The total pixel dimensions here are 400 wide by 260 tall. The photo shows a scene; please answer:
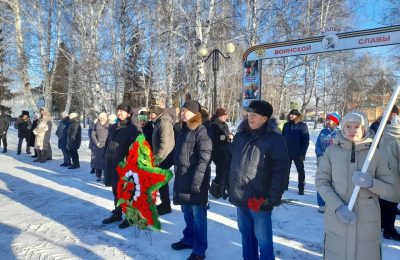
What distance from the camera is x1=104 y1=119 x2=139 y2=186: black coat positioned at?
4.78m

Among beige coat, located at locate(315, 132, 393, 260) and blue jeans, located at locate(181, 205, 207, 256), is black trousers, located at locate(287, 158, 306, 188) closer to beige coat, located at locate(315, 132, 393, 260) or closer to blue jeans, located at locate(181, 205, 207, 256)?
blue jeans, located at locate(181, 205, 207, 256)

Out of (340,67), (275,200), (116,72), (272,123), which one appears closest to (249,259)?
(275,200)

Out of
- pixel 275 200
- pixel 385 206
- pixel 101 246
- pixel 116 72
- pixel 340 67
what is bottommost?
pixel 101 246

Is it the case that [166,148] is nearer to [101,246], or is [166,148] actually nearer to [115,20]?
[101,246]

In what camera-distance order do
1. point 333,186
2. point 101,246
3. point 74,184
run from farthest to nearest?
point 74,184 < point 101,246 < point 333,186

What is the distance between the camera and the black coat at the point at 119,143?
478 centimetres

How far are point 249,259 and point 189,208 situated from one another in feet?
3.03

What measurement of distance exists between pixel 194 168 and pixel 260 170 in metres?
0.88

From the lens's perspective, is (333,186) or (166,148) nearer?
(333,186)

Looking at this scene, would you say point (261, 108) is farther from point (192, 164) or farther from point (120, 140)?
point (120, 140)

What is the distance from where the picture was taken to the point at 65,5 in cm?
1598

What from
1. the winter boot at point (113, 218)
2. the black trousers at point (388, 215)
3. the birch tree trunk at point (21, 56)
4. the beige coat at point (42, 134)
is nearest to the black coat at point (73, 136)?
the beige coat at point (42, 134)

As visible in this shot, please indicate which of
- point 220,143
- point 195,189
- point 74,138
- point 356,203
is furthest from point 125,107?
point 74,138

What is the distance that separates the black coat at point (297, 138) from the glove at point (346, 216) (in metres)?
3.92
